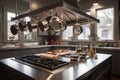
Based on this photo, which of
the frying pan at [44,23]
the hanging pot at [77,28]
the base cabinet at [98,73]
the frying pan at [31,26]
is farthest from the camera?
the hanging pot at [77,28]

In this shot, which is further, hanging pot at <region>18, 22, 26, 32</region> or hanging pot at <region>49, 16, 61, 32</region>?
hanging pot at <region>18, 22, 26, 32</region>

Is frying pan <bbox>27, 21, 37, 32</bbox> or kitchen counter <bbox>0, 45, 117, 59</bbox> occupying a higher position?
frying pan <bbox>27, 21, 37, 32</bbox>

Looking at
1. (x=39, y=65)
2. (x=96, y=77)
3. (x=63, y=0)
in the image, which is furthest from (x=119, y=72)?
(x=63, y=0)

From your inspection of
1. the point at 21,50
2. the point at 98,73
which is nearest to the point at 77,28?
the point at 98,73

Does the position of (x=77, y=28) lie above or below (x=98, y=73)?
above

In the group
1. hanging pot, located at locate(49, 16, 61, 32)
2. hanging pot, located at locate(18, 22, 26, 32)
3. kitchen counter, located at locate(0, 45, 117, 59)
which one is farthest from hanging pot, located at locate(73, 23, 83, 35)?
kitchen counter, located at locate(0, 45, 117, 59)

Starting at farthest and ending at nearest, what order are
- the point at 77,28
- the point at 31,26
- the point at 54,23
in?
the point at 77,28 → the point at 31,26 → the point at 54,23

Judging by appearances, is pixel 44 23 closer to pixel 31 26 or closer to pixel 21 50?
pixel 31 26

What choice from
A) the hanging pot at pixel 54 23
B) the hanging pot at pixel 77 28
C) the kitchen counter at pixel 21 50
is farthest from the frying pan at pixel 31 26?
the kitchen counter at pixel 21 50

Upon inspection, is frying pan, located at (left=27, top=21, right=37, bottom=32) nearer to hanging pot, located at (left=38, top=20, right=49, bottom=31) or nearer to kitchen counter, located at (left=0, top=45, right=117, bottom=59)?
hanging pot, located at (left=38, top=20, right=49, bottom=31)

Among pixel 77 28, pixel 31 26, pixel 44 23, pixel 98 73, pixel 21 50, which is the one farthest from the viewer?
pixel 21 50

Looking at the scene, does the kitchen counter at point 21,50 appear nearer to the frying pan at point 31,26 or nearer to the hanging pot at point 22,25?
the hanging pot at point 22,25

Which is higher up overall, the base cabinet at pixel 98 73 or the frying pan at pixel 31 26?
the frying pan at pixel 31 26

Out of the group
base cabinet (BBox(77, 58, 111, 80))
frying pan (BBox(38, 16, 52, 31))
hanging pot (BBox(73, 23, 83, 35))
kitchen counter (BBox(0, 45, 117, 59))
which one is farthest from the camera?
kitchen counter (BBox(0, 45, 117, 59))
